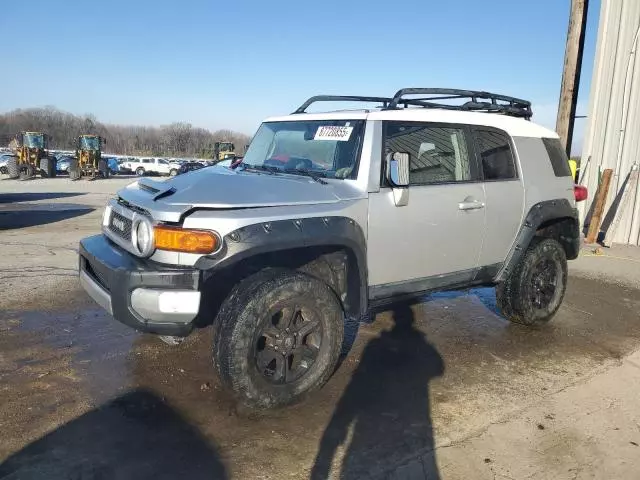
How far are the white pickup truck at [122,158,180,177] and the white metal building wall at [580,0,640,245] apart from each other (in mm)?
36949

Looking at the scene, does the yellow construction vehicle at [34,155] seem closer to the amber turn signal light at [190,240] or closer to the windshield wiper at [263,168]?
the windshield wiper at [263,168]

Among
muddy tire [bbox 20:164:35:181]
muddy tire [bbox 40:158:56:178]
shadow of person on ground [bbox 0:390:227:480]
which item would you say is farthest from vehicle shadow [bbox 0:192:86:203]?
shadow of person on ground [bbox 0:390:227:480]

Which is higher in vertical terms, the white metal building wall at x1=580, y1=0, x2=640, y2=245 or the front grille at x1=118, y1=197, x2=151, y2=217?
the white metal building wall at x1=580, y1=0, x2=640, y2=245

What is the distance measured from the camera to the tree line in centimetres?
8381

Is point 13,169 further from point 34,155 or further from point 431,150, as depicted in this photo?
point 431,150

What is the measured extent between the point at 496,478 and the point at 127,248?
2587mm

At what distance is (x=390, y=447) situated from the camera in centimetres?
296

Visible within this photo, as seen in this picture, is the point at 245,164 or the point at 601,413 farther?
the point at 245,164

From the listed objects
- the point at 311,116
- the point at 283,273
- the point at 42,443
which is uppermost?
the point at 311,116

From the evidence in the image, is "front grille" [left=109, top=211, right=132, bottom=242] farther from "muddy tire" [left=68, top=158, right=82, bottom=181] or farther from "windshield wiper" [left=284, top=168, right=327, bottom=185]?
"muddy tire" [left=68, top=158, right=82, bottom=181]

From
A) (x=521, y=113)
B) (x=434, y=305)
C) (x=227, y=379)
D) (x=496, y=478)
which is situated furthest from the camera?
(x=434, y=305)

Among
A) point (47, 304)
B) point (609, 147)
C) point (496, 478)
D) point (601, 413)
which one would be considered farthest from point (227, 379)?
point (609, 147)

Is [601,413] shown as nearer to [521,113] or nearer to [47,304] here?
[521,113]

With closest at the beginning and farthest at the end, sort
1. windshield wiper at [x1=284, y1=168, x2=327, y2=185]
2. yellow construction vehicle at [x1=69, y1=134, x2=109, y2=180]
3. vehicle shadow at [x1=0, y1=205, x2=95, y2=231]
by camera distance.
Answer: windshield wiper at [x1=284, y1=168, x2=327, y2=185] < vehicle shadow at [x1=0, y1=205, x2=95, y2=231] < yellow construction vehicle at [x1=69, y1=134, x2=109, y2=180]
